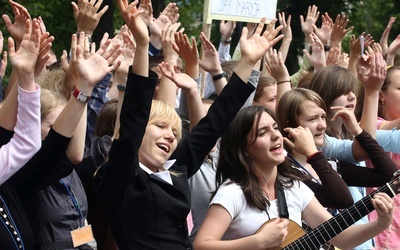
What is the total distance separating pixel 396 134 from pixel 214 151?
1.32m

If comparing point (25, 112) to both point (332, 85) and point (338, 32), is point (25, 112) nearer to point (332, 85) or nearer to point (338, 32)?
point (332, 85)

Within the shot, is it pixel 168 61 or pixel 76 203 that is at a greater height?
pixel 168 61

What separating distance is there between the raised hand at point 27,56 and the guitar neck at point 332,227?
5.22ft

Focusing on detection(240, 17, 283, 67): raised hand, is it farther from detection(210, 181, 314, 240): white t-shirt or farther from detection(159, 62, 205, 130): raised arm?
detection(210, 181, 314, 240): white t-shirt

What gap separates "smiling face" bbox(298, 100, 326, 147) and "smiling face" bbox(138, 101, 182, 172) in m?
1.35

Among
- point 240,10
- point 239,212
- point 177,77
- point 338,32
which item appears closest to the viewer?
point 239,212

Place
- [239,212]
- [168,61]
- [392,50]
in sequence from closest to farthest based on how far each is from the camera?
[239,212] → [168,61] → [392,50]

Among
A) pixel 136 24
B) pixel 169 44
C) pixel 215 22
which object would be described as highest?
pixel 136 24

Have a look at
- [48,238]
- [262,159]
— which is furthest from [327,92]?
[48,238]

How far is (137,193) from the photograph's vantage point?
13.9ft

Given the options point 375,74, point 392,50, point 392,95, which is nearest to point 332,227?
point 375,74

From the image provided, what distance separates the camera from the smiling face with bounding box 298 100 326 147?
5.69m

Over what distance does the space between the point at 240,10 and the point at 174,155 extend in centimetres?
320

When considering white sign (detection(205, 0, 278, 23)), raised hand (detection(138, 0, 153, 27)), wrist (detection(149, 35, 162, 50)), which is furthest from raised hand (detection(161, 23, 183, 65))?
white sign (detection(205, 0, 278, 23))
